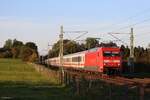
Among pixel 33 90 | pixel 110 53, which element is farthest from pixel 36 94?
pixel 110 53

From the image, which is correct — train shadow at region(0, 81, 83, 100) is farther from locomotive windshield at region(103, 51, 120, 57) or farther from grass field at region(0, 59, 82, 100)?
locomotive windshield at region(103, 51, 120, 57)

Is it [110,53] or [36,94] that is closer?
[36,94]

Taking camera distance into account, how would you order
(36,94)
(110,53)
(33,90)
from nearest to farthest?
(36,94) → (33,90) → (110,53)

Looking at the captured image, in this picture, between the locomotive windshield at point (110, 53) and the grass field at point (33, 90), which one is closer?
the grass field at point (33, 90)

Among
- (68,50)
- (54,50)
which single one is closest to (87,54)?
(68,50)

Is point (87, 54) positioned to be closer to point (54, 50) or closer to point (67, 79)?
point (67, 79)

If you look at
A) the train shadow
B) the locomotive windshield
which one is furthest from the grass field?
the locomotive windshield

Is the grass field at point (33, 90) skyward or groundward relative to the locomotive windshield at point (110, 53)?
groundward

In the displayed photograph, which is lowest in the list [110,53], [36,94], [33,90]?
[36,94]

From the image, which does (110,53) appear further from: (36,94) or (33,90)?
(36,94)

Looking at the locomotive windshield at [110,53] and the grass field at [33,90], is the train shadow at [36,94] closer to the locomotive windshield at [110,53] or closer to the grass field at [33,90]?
the grass field at [33,90]

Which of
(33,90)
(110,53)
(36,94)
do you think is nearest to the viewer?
(36,94)

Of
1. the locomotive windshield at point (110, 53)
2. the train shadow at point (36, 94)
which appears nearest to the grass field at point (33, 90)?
the train shadow at point (36, 94)

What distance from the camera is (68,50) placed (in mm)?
133500
